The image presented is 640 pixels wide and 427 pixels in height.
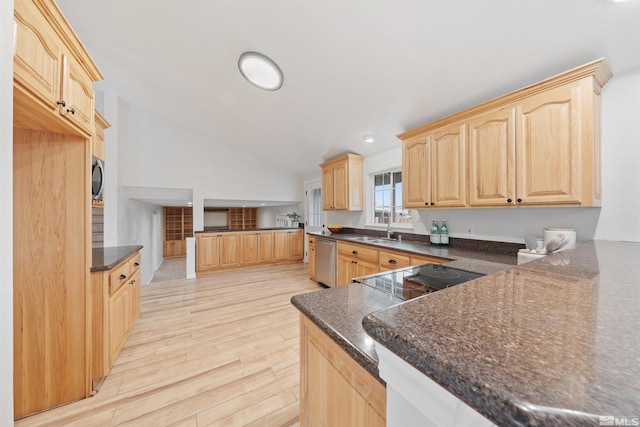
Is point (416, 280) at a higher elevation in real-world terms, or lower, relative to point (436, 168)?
lower

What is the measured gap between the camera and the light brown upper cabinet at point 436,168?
2240 mm

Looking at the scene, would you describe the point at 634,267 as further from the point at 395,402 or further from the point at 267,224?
the point at 267,224

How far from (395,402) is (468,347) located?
205mm

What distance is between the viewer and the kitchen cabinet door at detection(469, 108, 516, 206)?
6.20 feet

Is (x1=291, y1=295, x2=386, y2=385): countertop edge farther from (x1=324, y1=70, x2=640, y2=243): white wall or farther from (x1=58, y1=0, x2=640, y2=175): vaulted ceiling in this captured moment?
(x1=324, y1=70, x2=640, y2=243): white wall

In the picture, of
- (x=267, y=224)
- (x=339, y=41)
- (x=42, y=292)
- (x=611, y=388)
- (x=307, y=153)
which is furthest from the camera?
(x=267, y=224)

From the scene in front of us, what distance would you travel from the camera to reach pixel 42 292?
146cm

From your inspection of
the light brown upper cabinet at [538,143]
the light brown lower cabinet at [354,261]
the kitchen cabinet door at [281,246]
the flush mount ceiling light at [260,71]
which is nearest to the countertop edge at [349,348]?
the light brown upper cabinet at [538,143]

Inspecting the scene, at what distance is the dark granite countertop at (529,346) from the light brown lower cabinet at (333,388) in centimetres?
31

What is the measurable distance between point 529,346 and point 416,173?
2496 millimetres

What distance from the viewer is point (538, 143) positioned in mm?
1741

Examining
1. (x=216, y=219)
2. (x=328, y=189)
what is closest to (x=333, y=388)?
(x=328, y=189)

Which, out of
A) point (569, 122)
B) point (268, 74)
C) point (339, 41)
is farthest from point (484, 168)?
point (268, 74)

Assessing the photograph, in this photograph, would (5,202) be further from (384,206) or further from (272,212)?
(272,212)
